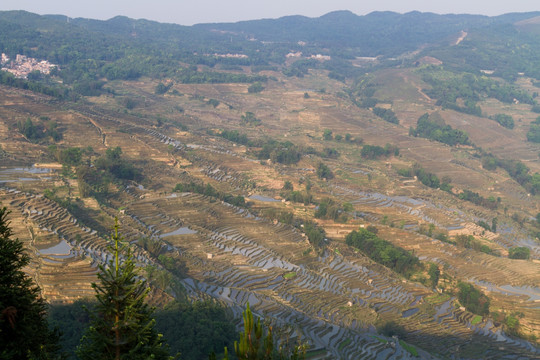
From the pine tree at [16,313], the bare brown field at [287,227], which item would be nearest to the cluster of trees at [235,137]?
the bare brown field at [287,227]

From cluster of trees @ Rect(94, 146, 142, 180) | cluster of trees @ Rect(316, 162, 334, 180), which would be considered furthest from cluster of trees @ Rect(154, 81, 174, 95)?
cluster of trees @ Rect(94, 146, 142, 180)

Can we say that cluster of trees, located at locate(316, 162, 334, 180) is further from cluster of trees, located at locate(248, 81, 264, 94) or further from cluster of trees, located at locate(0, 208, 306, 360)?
cluster of trees, located at locate(0, 208, 306, 360)

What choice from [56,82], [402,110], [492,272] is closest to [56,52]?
[56,82]

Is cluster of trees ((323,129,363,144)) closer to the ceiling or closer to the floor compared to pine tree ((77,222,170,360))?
closer to the floor

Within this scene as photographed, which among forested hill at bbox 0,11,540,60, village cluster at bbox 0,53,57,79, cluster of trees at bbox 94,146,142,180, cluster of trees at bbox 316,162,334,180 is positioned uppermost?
forested hill at bbox 0,11,540,60

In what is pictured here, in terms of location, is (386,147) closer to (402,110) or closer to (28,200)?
(402,110)

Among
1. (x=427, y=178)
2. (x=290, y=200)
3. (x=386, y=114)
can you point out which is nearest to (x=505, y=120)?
(x=386, y=114)
